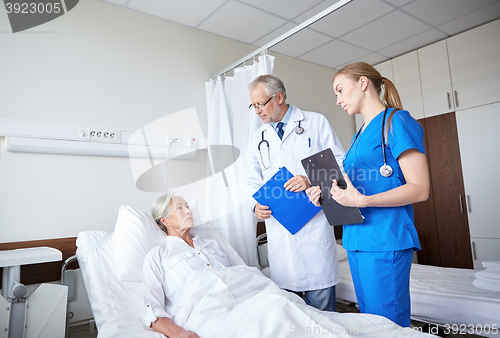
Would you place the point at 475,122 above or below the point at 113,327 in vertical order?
above

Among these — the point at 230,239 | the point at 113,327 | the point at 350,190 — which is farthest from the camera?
the point at 230,239

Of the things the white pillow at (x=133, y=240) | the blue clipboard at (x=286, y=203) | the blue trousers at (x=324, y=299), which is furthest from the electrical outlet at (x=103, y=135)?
the blue trousers at (x=324, y=299)

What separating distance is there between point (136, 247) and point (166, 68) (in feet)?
4.62

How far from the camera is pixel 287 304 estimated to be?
112cm

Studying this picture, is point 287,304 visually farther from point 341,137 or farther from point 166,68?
point 341,137

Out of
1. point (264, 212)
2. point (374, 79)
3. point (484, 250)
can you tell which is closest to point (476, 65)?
point (484, 250)

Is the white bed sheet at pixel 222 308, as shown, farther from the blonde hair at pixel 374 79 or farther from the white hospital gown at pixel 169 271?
the blonde hair at pixel 374 79

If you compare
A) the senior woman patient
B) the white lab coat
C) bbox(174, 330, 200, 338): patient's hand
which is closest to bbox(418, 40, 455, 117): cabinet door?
the white lab coat

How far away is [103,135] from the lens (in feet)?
7.14

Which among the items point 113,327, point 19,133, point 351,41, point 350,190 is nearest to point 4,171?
point 19,133

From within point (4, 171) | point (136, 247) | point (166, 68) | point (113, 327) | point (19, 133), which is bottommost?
point (113, 327)

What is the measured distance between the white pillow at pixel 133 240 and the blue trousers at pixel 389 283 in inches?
44.1

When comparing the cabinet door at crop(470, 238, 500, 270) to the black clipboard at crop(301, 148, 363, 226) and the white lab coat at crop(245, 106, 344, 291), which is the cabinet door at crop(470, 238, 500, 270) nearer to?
the white lab coat at crop(245, 106, 344, 291)

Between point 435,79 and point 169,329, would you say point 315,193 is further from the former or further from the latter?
point 435,79
